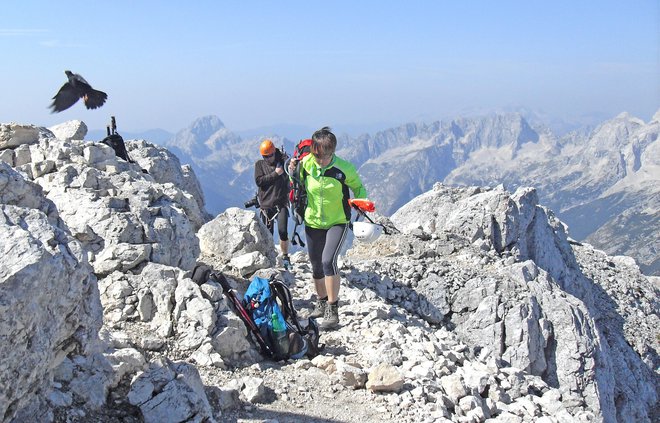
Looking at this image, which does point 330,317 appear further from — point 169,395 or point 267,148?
point 267,148

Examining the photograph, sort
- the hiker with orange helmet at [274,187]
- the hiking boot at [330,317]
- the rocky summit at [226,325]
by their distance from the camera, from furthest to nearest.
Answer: the hiker with orange helmet at [274,187] < the hiking boot at [330,317] < the rocky summit at [226,325]

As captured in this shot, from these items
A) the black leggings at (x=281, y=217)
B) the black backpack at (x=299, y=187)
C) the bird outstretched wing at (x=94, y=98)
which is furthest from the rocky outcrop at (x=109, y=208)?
the black backpack at (x=299, y=187)

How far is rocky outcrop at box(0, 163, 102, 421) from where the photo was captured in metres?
4.75

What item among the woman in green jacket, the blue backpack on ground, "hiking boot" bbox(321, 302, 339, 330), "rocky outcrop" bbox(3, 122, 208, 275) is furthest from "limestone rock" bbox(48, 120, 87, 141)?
"hiking boot" bbox(321, 302, 339, 330)

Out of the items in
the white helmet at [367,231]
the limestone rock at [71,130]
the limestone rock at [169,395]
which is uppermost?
the limestone rock at [71,130]

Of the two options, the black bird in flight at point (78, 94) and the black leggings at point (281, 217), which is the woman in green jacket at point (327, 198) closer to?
the black leggings at point (281, 217)

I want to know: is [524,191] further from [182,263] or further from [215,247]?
[182,263]

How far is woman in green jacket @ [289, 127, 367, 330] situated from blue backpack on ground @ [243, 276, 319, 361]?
1023 millimetres

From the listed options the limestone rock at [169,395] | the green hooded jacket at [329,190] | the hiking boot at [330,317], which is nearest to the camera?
the limestone rock at [169,395]

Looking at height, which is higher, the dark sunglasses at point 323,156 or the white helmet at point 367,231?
the dark sunglasses at point 323,156

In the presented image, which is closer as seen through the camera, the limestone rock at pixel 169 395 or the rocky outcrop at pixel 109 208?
the limestone rock at pixel 169 395

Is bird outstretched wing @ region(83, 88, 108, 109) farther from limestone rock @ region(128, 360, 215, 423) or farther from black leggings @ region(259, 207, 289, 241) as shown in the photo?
limestone rock @ region(128, 360, 215, 423)

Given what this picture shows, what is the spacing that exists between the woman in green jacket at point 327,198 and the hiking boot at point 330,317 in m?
0.26

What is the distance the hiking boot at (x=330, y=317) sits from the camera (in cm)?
Answer: 1121
